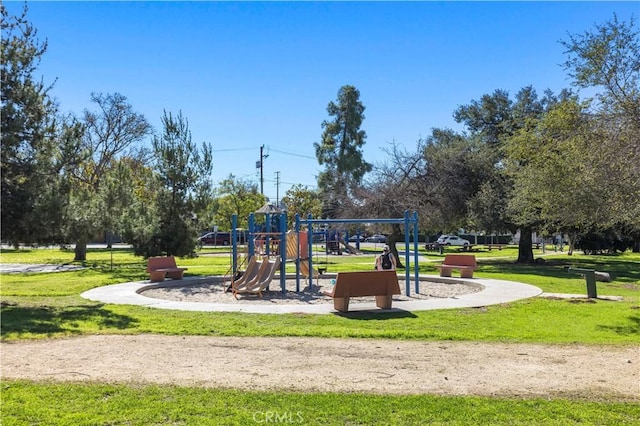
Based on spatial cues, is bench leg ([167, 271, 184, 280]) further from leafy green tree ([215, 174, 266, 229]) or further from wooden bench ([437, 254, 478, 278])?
leafy green tree ([215, 174, 266, 229])

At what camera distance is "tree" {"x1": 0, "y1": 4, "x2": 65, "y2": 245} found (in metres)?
12.5

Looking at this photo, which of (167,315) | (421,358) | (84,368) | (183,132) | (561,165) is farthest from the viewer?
(183,132)

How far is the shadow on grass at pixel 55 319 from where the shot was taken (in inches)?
378

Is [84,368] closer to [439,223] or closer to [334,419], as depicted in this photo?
[334,419]

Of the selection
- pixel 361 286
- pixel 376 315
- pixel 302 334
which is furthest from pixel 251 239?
pixel 302 334

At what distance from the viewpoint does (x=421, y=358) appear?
7.29 metres

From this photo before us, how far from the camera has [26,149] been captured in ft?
43.8

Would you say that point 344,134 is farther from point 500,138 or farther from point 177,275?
point 177,275

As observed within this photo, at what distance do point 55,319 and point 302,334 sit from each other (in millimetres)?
5211

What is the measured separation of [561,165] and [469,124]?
20.9 meters

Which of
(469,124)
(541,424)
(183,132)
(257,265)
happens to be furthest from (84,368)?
(469,124)

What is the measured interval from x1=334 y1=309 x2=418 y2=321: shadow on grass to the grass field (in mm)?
40

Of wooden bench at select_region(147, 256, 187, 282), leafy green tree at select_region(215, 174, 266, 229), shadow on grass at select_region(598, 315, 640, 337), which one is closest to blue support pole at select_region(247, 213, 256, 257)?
wooden bench at select_region(147, 256, 187, 282)

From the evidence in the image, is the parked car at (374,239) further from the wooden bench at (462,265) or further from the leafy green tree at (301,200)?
the wooden bench at (462,265)
